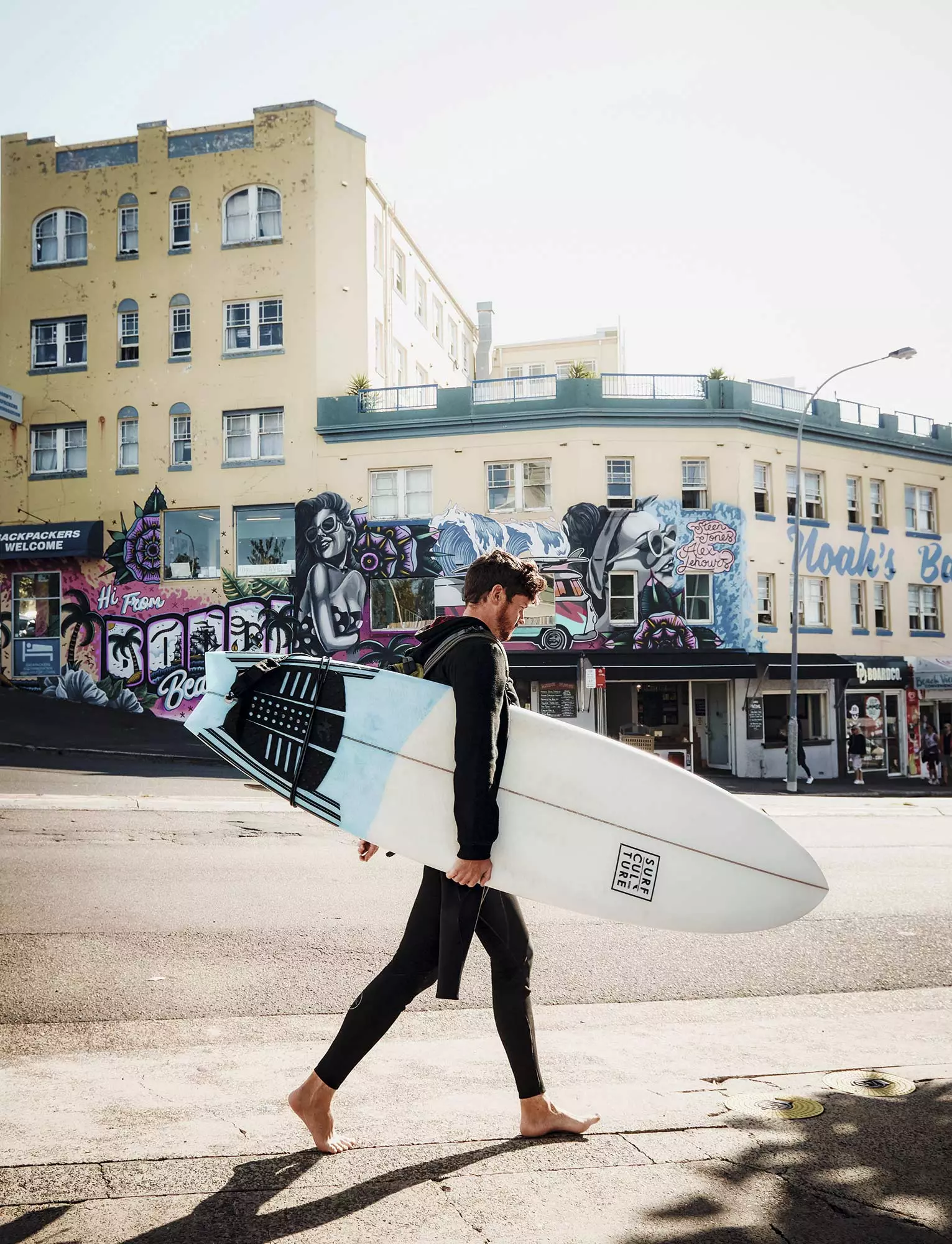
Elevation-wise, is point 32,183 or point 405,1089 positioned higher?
point 32,183

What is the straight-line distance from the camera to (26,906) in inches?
275

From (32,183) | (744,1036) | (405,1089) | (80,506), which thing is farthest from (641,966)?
(32,183)

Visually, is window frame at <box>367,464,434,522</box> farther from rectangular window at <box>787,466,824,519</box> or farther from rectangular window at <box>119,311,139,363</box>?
rectangular window at <box>787,466,824,519</box>

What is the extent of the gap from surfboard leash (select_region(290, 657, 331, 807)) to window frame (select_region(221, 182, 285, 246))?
2956cm

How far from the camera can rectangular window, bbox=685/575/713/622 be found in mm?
28938

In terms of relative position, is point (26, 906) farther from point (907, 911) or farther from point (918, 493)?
point (918, 493)

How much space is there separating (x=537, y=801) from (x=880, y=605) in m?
31.3

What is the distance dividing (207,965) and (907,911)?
5.13 meters

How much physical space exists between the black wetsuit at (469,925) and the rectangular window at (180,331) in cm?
3033

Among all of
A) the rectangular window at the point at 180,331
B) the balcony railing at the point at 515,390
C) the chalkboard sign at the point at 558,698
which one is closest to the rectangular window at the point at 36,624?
the rectangular window at the point at 180,331

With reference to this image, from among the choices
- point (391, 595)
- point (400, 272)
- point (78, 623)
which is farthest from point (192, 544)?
point (400, 272)

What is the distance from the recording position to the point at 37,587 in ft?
103

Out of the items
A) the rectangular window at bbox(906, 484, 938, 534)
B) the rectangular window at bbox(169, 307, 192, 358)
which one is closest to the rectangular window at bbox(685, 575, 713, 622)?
the rectangular window at bbox(906, 484, 938, 534)

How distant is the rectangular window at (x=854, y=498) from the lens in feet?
105
